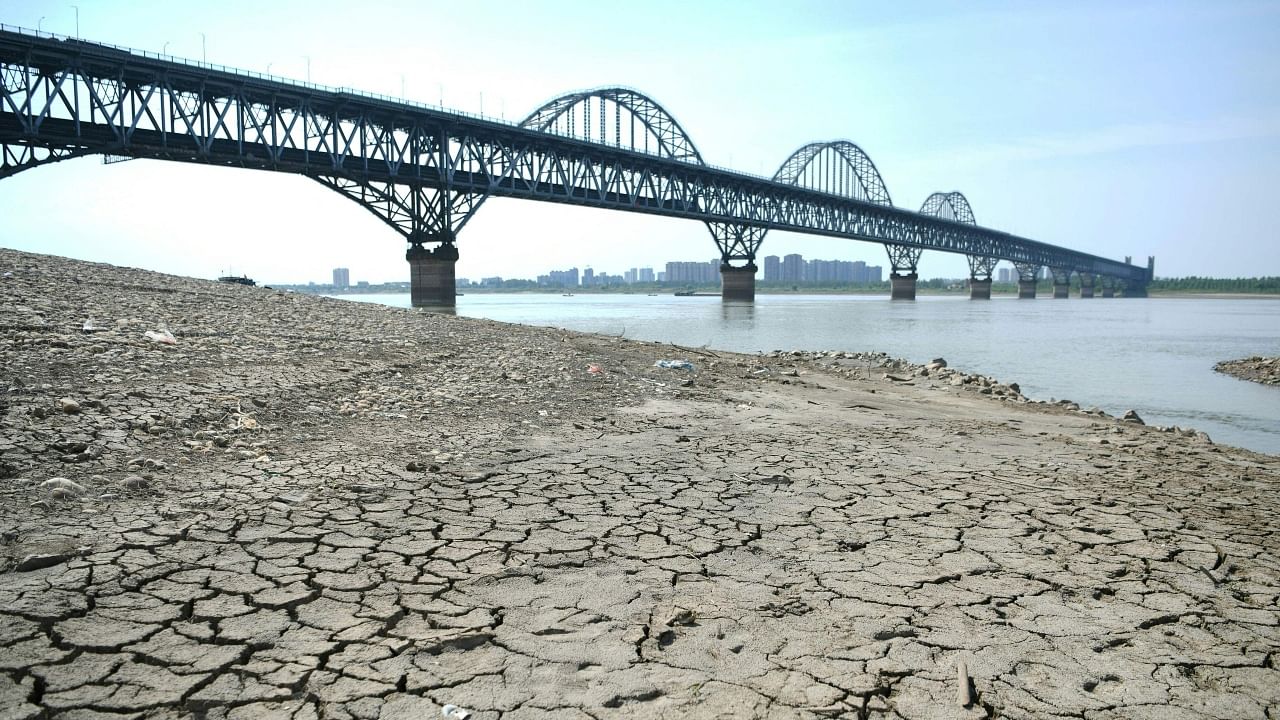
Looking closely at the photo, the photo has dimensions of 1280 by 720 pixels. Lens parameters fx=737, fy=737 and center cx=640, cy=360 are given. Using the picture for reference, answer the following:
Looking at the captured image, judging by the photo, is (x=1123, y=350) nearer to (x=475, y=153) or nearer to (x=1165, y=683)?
(x=1165, y=683)

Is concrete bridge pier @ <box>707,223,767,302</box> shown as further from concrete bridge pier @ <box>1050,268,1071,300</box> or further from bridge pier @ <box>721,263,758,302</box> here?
concrete bridge pier @ <box>1050,268,1071,300</box>

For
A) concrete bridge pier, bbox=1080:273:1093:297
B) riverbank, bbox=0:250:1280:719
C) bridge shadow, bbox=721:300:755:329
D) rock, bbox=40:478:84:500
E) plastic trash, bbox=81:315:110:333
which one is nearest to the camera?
riverbank, bbox=0:250:1280:719

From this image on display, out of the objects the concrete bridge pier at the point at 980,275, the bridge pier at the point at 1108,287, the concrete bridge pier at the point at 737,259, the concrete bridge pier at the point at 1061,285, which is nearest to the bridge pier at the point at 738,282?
the concrete bridge pier at the point at 737,259

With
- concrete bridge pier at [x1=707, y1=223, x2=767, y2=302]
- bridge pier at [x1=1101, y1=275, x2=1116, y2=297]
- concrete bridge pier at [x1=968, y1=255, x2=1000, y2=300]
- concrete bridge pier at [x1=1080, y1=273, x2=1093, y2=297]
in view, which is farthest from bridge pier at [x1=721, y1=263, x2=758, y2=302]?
bridge pier at [x1=1101, y1=275, x2=1116, y2=297]

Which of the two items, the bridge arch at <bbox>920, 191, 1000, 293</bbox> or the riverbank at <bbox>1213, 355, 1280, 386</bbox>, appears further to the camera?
Result: the bridge arch at <bbox>920, 191, 1000, 293</bbox>

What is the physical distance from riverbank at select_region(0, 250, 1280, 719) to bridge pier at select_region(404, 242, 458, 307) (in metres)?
49.4

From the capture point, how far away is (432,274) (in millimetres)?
58500

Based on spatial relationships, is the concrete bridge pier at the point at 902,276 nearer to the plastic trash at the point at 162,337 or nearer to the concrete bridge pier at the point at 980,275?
the concrete bridge pier at the point at 980,275

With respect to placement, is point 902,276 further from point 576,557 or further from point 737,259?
point 576,557

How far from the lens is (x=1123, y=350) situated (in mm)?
30344

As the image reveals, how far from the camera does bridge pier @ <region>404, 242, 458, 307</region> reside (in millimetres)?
57188

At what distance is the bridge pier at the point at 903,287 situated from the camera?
123500mm

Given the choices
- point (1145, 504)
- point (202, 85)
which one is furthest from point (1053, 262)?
point (1145, 504)

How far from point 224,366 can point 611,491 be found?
18.2 ft
